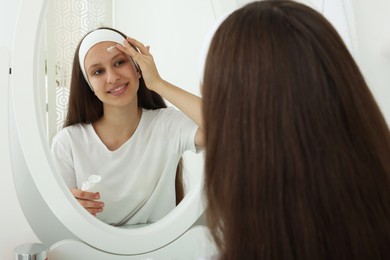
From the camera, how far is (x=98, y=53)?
72 centimetres

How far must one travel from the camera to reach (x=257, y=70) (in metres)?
0.41

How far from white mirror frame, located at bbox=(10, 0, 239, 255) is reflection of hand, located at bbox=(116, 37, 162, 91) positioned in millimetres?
149

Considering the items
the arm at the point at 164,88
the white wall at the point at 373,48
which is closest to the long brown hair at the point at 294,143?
the arm at the point at 164,88

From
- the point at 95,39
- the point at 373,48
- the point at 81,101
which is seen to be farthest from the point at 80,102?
the point at 373,48

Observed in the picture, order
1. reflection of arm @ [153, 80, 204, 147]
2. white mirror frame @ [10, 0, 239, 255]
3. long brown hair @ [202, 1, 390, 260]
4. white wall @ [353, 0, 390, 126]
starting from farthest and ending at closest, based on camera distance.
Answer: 1. white wall @ [353, 0, 390, 126]
2. reflection of arm @ [153, 80, 204, 147]
3. white mirror frame @ [10, 0, 239, 255]
4. long brown hair @ [202, 1, 390, 260]

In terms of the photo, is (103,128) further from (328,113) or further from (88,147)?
(328,113)

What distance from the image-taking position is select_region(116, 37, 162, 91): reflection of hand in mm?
745

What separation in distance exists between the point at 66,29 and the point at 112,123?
174 millimetres

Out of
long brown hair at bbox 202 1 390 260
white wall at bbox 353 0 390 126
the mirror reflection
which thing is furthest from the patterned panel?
white wall at bbox 353 0 390 126

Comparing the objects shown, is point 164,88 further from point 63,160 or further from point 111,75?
point 63,160

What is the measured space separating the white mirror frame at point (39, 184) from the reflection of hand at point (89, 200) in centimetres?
2

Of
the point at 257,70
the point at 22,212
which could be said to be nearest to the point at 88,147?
the point at 22,212

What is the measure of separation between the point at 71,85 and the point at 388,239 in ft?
1.72

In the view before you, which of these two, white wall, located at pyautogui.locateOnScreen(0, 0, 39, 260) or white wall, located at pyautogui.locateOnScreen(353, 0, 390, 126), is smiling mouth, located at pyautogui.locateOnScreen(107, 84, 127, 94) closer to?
white wall, located at pyautogui.locateOnScreen(0, 0, 39, 260)
